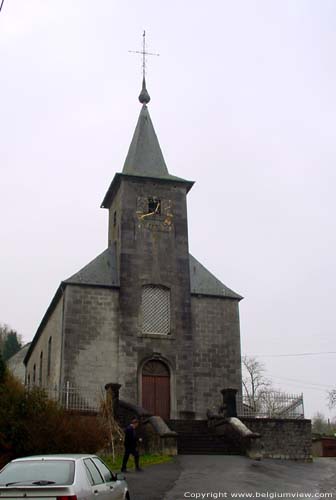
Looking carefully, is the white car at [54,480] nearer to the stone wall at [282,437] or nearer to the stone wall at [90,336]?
the stone wall at [282,437]

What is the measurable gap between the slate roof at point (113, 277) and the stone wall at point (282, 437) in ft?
26.0

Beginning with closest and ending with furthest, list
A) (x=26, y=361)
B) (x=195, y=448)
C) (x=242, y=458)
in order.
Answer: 1. (x=242, y=458)
2. (x=195, y=448)
3. (x=26, y=361)

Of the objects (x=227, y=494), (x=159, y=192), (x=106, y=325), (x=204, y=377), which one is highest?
(x=159, y=192)

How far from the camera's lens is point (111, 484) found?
9.95m

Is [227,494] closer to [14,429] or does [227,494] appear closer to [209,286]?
[14,429]

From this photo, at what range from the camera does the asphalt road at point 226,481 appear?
43.5ft

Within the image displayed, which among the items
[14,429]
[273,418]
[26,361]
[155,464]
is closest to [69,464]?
[14,429]

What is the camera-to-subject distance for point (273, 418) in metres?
24.1

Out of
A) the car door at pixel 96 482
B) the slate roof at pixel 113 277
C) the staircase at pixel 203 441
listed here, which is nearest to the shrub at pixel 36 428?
the staircase at pixel 203 441

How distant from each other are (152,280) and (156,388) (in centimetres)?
494

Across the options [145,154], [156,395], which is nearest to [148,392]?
[156,395]

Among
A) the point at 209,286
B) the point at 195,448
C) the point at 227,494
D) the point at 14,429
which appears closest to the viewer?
the point at 227,494

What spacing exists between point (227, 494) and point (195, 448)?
920 cm

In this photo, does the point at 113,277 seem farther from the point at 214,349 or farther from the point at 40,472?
the point at 40,472
